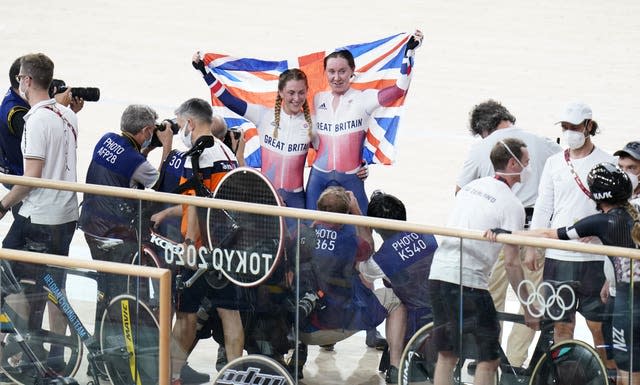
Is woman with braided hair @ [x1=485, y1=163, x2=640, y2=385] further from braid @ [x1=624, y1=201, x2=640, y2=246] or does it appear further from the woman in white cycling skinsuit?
the woman in white cycling skinsuit

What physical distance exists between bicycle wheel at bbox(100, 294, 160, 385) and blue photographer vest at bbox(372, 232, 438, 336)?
1.39m

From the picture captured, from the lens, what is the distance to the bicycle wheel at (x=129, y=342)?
806 centimetres

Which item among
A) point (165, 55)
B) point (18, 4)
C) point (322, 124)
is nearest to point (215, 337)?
point (322, 124)

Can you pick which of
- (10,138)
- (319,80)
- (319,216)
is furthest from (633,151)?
(10,138)

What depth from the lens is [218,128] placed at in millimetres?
10008

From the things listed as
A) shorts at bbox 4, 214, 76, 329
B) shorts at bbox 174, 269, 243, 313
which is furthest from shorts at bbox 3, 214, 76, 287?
shorts at bbox 174, 269, 243, 313

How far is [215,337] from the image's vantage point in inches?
320

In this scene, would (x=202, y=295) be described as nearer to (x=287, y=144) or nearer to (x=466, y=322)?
(x=466, y=322)

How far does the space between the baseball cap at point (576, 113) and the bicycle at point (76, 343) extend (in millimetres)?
2993

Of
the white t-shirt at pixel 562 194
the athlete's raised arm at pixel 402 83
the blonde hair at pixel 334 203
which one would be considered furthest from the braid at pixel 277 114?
the white t-shirt at pixel 562 194

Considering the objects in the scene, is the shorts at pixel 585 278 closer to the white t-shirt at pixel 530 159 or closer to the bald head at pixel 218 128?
the white t-shirt at pixel 530 159

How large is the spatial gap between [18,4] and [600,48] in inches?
378

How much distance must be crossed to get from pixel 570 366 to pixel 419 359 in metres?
0.80

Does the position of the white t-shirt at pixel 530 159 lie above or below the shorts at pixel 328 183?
above
